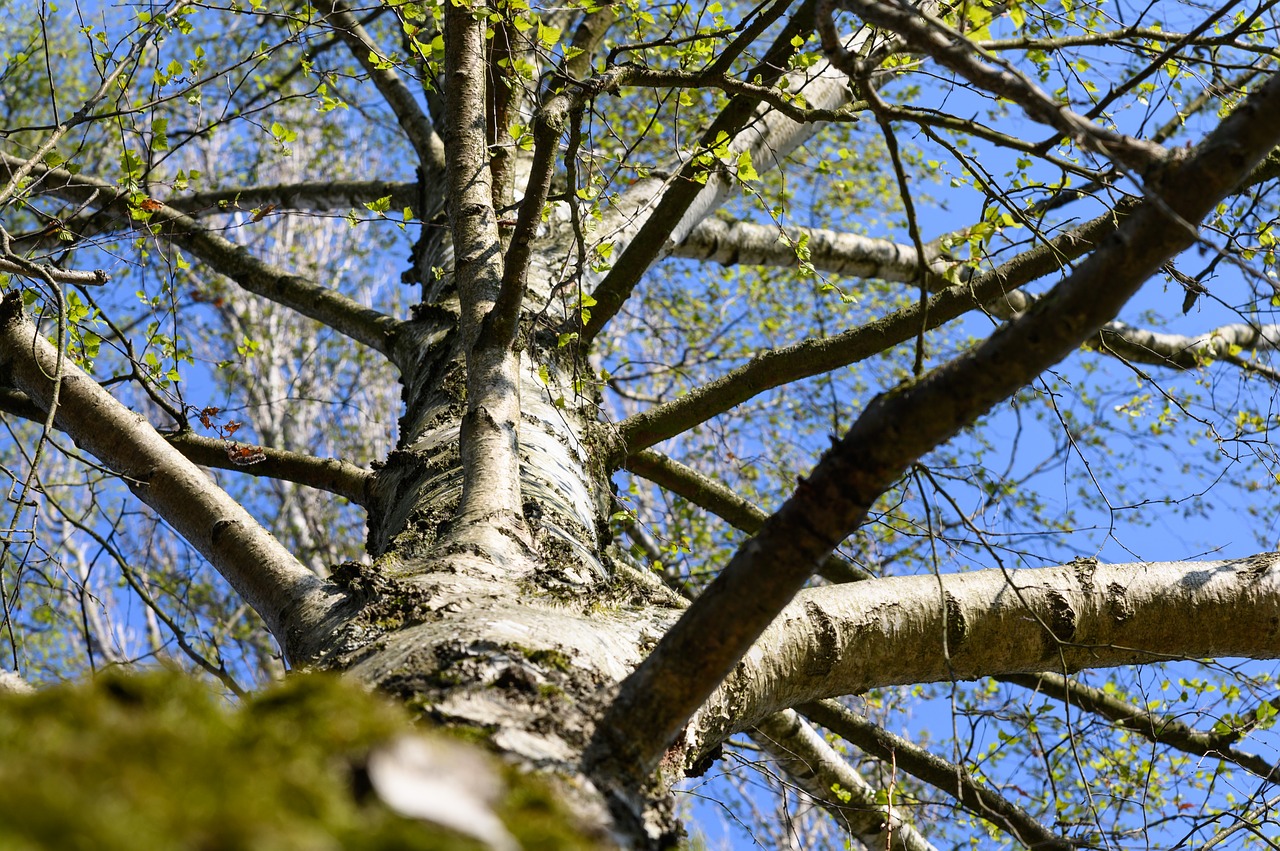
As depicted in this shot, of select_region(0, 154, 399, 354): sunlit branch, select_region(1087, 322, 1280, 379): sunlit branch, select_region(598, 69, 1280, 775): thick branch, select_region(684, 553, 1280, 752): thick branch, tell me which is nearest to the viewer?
select_region(598, 69, 1280, 775): thick branch

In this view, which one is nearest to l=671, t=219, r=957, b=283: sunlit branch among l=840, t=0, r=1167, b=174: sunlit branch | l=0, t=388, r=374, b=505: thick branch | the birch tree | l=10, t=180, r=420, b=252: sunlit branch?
the birch tree

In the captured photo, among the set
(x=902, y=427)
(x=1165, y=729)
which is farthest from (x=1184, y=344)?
(x=902, y=427)

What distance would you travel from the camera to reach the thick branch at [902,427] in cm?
112

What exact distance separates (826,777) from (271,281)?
2874 mm

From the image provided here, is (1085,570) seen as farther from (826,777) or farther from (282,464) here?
(282,464)

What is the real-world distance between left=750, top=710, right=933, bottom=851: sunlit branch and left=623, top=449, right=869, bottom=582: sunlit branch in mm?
622

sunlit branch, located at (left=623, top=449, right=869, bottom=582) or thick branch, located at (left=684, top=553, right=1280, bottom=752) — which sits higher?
sunlit branch, located at (left=623, top=449, right=869, bottom=582)

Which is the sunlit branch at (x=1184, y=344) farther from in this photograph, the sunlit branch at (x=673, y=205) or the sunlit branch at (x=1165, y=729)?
the sunlit branch at (x=673, y=205)

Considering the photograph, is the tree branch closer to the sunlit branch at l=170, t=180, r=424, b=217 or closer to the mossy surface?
the mossy surface

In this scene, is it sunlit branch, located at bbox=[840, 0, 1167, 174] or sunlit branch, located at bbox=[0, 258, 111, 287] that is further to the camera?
sunlit branch, located at bbox=[0, 258, 111, 287]

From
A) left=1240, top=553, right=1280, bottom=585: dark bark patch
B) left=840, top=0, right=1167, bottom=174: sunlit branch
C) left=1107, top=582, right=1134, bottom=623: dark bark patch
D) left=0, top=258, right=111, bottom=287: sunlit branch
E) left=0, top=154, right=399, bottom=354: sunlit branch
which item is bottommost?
left=1107, top=582, right=1134, bottom=623: dark bark patch

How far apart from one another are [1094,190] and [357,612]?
285cm

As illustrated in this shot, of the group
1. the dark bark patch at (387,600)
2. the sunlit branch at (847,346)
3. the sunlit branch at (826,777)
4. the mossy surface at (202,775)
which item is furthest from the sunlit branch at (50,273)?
the sunlit branch at (826,777)

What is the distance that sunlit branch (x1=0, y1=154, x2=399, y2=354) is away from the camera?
3480 mm
